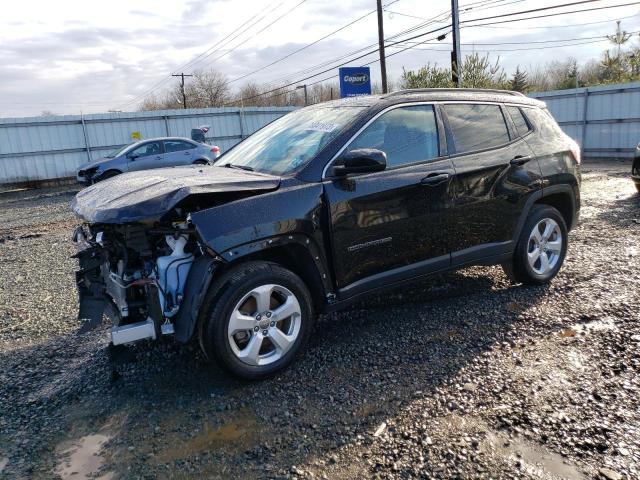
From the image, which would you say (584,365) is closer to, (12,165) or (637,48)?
(12,165)

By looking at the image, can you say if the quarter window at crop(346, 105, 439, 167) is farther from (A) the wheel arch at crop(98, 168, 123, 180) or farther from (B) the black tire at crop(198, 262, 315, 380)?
(A) the wheel arch at crop(98, 168, 123, 180)

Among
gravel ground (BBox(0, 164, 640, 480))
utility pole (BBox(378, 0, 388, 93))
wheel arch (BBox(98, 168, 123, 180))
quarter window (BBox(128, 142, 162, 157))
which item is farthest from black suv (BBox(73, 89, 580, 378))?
utility pole (BBox(378, 0, 388, 93))

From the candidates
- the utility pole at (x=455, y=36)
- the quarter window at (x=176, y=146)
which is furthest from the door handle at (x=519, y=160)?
the utility pole at (x=455, y=36)

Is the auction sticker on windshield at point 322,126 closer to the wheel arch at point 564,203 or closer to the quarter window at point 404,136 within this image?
the quarter window at point 404,136

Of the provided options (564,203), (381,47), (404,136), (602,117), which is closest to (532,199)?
(564,203)

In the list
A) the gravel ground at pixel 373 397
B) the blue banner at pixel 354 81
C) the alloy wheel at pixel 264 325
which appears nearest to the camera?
the gravel ground at pixel 373 397

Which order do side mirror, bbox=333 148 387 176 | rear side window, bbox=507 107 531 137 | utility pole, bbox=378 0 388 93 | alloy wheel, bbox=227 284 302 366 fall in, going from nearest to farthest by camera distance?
alloy wheel, bbox=227 284 302 366, side mirror, bbox=333 148 387 176, rear side window, bbox=507 107 531 137, utility pole, bbox=378 0 388 93

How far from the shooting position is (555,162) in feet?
16.3

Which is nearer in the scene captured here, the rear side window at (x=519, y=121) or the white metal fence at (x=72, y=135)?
the rear side window at (x=519, y=121)

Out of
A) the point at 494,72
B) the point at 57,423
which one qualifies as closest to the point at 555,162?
the point at 57,423

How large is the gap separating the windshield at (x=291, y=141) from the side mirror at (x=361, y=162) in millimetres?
273

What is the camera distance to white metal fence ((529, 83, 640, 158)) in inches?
690

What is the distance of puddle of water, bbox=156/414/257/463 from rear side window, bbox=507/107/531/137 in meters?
3.59

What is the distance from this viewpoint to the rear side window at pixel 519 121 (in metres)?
4.84
